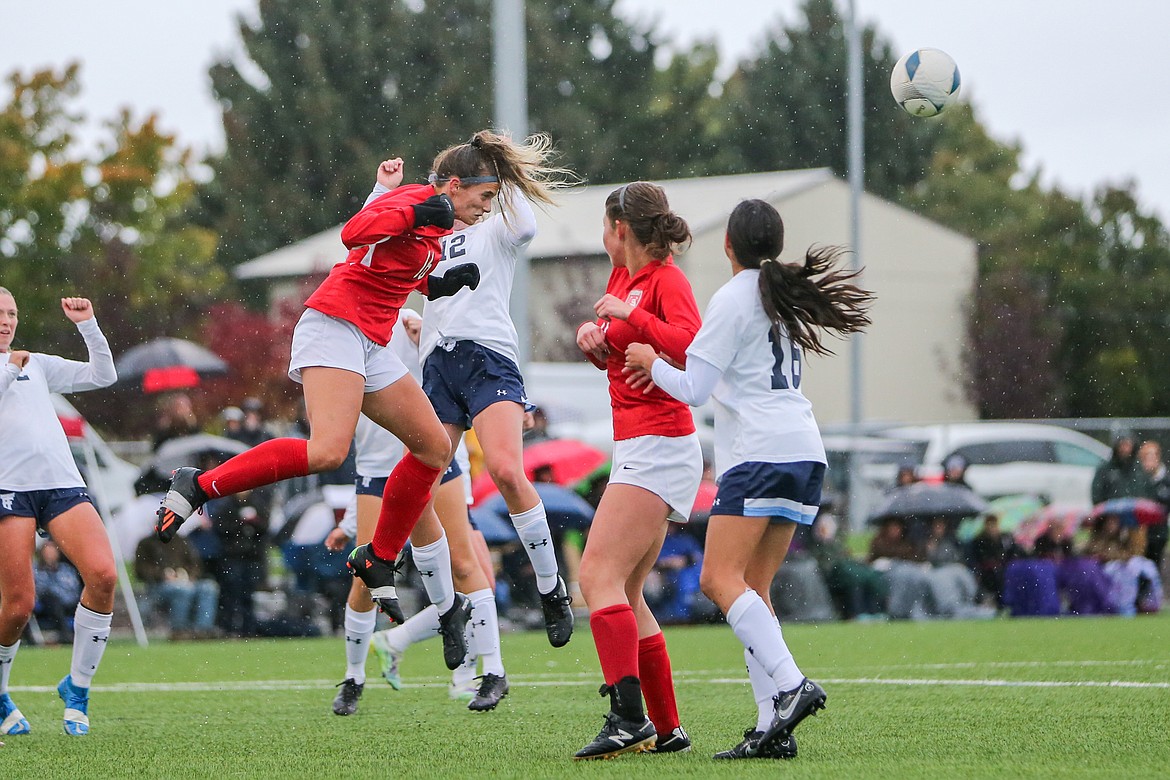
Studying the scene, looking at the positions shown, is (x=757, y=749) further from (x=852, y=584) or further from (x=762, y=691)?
(x=852, y=584)

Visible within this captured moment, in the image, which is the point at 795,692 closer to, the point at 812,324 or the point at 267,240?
the point at 812,324

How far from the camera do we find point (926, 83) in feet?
24.7

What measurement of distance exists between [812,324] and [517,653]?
20.2 feet

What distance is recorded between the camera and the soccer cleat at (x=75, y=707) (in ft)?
21.9

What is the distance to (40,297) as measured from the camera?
28.1m

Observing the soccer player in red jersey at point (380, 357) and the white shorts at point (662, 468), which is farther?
the soccer player in red jersey at point (380, 357)

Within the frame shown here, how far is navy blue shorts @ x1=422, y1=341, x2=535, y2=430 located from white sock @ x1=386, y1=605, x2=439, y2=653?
125 cm

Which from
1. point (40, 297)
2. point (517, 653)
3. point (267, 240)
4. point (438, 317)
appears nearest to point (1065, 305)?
point (267, 240)

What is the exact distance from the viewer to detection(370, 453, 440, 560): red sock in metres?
6.41

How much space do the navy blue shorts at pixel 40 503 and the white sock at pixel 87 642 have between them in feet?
1.48

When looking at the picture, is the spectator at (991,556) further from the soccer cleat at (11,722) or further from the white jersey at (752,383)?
the soccer cleat at (11,722)

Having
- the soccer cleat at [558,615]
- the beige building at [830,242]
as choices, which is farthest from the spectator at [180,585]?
the beige building at [830,242]

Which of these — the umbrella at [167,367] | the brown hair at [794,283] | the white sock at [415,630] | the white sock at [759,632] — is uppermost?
the brown hair at [794,283]

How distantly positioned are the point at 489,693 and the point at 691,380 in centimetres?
250
